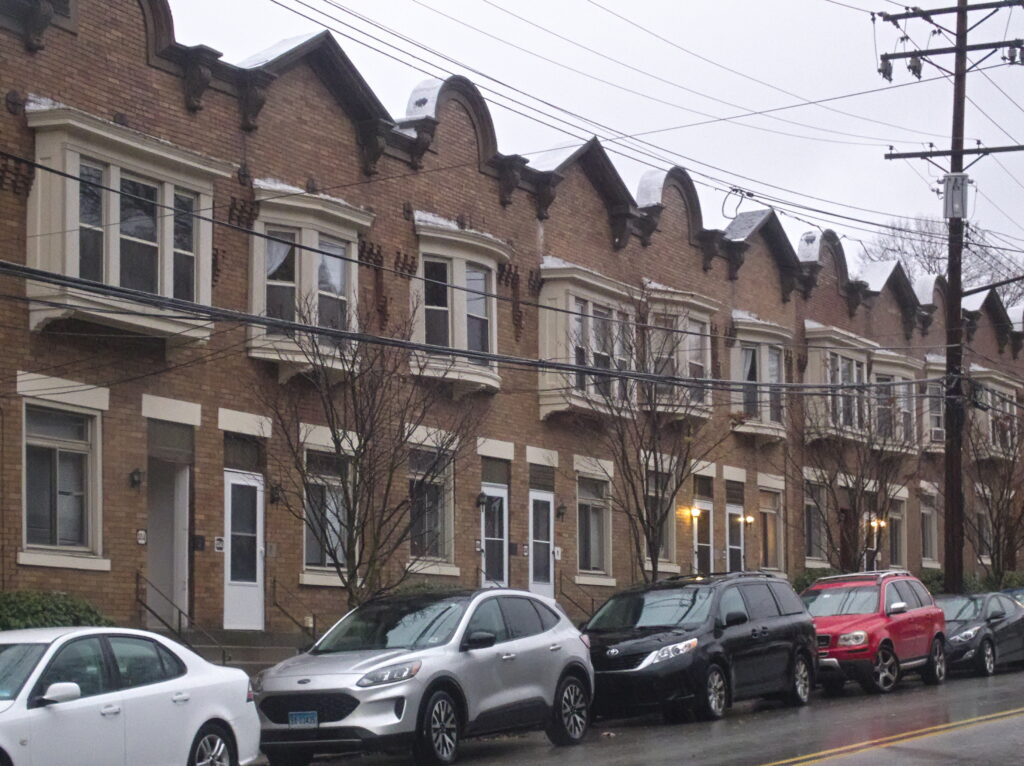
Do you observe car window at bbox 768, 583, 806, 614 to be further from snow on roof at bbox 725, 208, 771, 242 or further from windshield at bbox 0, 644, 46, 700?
snow on roof at bbox 725, 208, 771, 242

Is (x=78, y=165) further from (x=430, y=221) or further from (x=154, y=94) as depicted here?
(x=430, y=221)

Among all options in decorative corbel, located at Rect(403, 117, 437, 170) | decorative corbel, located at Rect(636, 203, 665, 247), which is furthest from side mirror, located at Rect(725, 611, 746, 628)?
decorative corbel, located at Rect(636, 203, 665, 247)

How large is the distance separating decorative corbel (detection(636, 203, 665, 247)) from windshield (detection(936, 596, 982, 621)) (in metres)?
9.37

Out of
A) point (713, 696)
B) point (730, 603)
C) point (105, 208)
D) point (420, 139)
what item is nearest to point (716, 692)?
point (713, 696)

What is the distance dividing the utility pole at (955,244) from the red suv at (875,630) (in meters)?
5.62

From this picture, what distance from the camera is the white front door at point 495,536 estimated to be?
1075 inches

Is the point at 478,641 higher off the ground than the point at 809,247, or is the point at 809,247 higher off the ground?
the point at 809,247

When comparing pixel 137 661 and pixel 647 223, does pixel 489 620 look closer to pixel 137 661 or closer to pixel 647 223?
pixel 137 661

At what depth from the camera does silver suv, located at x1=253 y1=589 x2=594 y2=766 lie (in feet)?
46.8

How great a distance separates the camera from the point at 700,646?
61.0 feet

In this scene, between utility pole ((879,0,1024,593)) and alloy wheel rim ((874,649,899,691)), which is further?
utility pole ((879,0,1024,593))

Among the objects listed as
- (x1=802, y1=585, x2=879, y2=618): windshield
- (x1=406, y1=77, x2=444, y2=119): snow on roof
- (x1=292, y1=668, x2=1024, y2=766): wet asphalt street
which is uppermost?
(x1=406, y1=77, x2=444, y2=119): snow on roof

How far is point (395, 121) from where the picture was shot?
25906 millimetres

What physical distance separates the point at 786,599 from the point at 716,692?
2591 millimetres
